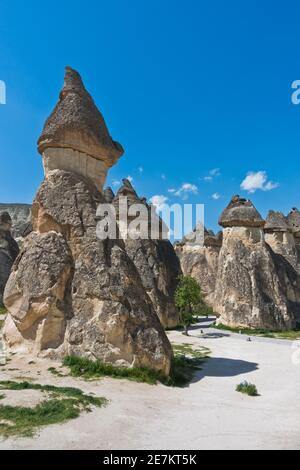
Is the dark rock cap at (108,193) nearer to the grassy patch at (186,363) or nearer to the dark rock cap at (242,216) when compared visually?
the dark rock cap at (242,216)

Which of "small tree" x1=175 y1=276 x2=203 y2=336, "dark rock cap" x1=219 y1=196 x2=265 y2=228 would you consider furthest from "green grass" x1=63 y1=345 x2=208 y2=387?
"dark rock cap" x1=219 y1=196 x2=265 y2=228

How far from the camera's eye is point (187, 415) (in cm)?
785

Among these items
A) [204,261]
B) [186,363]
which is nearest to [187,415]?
[186,363]

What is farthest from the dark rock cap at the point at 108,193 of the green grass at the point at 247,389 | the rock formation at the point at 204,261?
the green grass at the point at 247,389

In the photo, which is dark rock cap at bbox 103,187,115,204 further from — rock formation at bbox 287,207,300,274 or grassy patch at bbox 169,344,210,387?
grassy patch at bbox 169,344,210,387

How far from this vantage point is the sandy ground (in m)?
6.14

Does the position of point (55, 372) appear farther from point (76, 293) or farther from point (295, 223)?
point (295, 223)

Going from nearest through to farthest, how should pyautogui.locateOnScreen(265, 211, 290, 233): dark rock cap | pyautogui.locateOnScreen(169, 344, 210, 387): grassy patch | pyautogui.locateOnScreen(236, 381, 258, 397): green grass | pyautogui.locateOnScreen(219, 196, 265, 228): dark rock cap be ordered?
1. pyautogui.locateOnScreen(236, 381, 258, 397): green grass
2. pyautogui.locateOnScreen(169, 344, 210, 387): grassy patch
3. pyautogui.locateOnScreen(219, 196, 265, 228): dark rock cap
4. pyautogui.locateOnScreen(265, 211, 290, 233): dark rock cap

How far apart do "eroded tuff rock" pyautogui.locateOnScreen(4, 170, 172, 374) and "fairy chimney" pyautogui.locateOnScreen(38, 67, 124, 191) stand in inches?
26.1

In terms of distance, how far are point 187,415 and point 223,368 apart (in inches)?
219

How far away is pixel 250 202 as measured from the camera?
90.7 ft

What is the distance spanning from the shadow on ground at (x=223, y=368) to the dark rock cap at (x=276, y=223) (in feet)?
74.4

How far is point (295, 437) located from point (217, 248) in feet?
123

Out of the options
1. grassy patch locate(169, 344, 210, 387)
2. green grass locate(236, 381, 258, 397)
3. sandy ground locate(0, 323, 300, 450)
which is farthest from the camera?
grassy patch locate(169, 344, 210, 387)
